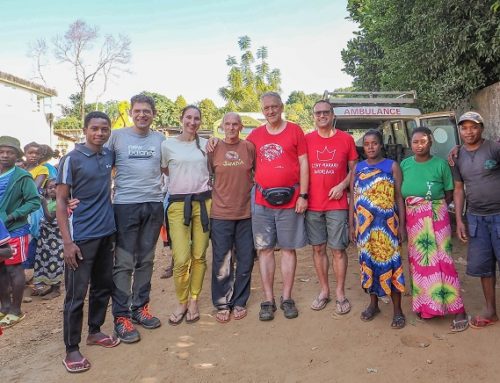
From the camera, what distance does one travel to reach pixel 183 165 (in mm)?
3734

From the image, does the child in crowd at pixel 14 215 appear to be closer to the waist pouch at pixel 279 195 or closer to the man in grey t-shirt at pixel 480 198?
the waist pouch at pixel 279 195

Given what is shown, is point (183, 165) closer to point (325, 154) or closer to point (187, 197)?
point (187, 197)

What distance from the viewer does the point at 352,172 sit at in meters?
3.67

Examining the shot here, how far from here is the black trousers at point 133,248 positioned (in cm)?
353

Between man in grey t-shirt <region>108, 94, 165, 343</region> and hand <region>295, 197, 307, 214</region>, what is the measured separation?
1245 millimetres

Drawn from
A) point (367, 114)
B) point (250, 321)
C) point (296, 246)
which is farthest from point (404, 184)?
point (367, 114)

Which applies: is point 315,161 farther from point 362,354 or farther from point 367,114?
point 367,114

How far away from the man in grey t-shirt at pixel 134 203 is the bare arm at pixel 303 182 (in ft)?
4.14

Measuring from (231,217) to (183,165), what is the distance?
65cm

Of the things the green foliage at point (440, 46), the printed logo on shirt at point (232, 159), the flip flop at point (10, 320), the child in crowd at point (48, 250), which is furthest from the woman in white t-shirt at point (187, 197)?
the green foliage at point (440, 46)

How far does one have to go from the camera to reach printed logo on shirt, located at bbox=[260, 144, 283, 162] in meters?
3.67

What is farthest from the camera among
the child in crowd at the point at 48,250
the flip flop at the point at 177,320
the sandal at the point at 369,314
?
the child in crowd at the point at 48,250

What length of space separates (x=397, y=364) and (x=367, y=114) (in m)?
4.38

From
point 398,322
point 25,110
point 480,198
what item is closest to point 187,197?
point 398,322
